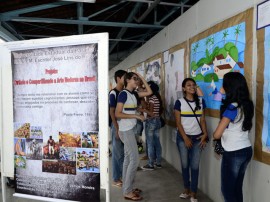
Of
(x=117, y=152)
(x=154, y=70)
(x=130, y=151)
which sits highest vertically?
(x=154, y=70)

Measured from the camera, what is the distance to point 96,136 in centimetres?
179

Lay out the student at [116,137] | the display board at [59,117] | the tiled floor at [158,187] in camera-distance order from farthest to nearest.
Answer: the student at [116,137] < the tiled floor at [158,187] < the display board at [59,117]

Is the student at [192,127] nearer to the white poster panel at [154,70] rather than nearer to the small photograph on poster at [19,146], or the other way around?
the small photograph on poster at [19,146]

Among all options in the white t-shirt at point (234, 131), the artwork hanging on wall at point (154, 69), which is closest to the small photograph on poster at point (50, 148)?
the white t-shirt at point (234, 131)

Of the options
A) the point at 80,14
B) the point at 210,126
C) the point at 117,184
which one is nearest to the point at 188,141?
the point at 210,126

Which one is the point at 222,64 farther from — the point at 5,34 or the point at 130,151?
the point at 5,34

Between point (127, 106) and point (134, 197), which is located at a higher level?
point (127, 106)

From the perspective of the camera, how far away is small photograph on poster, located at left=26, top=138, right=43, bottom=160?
1.97 metres

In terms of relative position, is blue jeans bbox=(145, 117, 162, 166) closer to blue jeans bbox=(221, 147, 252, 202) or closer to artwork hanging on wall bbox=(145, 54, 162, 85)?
artwork hanging on wall bbox=(145, 54, 162, 85)

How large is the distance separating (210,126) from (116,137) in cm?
120

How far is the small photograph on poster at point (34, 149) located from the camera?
197cm

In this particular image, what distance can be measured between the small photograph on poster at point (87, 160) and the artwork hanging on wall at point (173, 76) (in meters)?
2.10

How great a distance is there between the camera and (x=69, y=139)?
6.12 ft

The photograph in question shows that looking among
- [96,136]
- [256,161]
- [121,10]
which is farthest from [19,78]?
[121,10]
